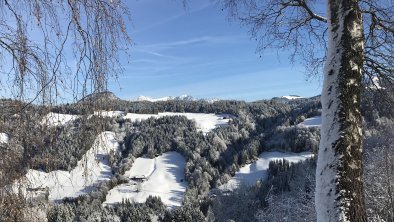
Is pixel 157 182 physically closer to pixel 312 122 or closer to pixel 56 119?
pixel 312 122

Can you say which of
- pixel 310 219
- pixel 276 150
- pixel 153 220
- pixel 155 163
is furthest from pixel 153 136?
pixel 310 219

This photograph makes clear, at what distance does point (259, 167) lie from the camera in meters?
98.9

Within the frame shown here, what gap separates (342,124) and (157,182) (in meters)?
97.7

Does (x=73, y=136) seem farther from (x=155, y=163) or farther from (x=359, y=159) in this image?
(x=155, y=163)

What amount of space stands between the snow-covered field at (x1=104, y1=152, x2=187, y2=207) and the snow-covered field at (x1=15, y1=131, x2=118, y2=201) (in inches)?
3238

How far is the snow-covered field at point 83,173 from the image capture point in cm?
347

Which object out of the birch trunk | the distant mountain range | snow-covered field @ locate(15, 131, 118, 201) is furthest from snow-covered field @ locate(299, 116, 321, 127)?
the distant mountain range

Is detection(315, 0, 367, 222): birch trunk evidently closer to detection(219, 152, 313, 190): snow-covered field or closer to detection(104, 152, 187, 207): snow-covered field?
detection(104, 152, 187, 207): snow-covered field

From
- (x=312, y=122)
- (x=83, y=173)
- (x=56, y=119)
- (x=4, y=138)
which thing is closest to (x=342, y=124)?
(x=83, y=173)

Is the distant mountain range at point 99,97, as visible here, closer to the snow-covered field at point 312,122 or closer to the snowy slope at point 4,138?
the snowy slope at point 4,138

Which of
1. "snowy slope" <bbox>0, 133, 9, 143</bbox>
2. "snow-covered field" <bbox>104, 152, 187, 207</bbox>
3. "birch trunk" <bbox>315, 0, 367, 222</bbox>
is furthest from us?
"snow-covered field" <bbox>104, 152, 187, 207</bbox>

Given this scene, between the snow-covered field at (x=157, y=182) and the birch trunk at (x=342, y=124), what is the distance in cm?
8254

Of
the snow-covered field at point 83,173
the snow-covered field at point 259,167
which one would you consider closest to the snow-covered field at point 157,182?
the snow-covered field at point 259,167

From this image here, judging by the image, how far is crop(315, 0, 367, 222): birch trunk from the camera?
147 inches
